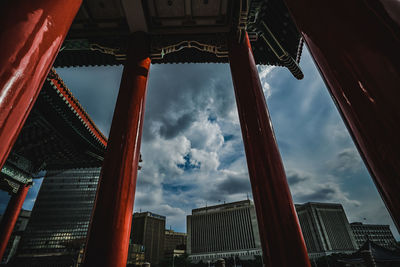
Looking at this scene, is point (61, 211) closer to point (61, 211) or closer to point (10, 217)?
point (61, 211)

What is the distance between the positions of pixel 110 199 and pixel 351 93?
2.71m

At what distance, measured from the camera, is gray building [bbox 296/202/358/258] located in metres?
58.2

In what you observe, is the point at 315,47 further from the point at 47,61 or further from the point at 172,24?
the point at 172,24

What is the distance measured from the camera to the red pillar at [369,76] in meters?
0.50

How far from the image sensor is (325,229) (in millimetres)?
60938

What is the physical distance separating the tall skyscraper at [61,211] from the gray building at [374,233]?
92.3 m

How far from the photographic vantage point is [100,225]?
2.32 m

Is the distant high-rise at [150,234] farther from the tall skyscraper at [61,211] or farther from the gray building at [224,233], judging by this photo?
the tall skyscraper at [61,211]

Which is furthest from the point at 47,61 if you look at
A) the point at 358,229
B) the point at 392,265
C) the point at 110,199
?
the point at 358,229

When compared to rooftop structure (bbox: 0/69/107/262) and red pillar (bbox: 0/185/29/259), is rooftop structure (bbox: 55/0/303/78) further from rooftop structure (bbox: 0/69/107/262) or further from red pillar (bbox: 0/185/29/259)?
red pillar (bbox: 0/185/29/259)

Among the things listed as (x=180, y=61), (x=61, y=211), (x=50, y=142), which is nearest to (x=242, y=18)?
(x=180, y=61)

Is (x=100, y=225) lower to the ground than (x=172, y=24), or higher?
lower

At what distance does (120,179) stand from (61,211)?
237ft

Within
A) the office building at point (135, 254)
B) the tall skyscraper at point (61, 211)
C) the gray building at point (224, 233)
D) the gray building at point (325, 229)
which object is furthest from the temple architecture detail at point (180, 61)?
the gray building at point (325, 229)
